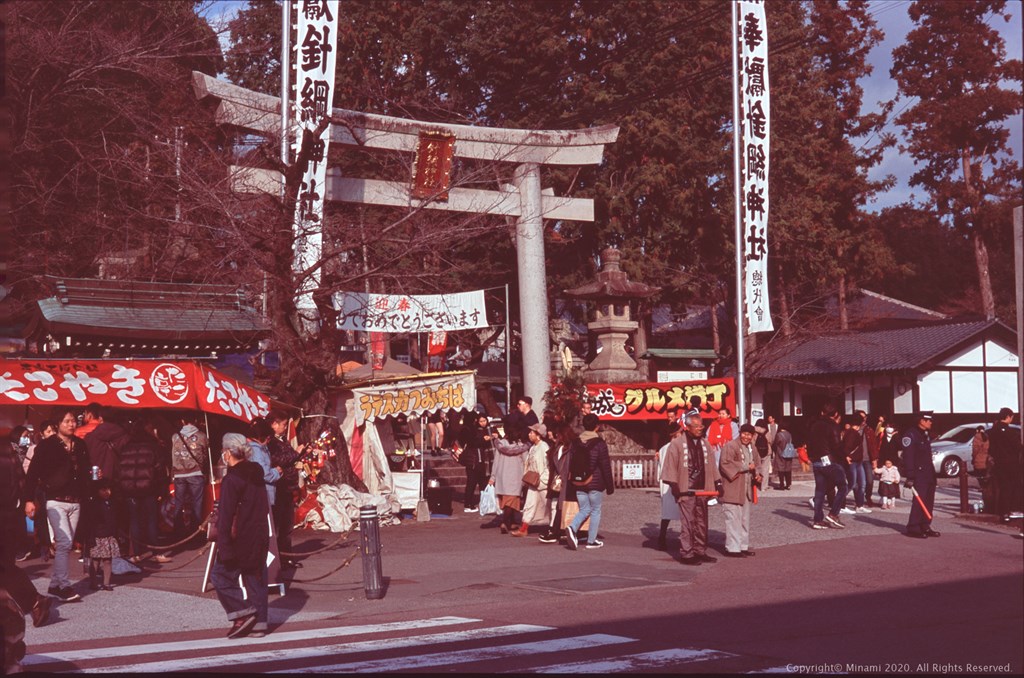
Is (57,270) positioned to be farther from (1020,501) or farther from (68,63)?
(1020,501)

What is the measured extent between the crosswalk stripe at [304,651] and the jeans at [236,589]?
753 mm

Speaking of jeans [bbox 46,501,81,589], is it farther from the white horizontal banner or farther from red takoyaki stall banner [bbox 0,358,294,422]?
the white horizontal banner

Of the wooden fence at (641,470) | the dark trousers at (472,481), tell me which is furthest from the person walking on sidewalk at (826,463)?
the wooden fence at (641,470)

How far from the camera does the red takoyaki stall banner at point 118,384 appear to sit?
628 inches

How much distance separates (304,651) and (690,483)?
722cm

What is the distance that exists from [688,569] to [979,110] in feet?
23.3

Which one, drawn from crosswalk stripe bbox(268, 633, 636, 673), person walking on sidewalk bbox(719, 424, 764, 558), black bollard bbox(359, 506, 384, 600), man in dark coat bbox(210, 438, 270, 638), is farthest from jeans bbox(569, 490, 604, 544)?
man in dark coat bbox(210, 438, 270, 638)

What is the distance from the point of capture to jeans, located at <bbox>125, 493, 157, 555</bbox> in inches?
592

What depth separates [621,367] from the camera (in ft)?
97.7

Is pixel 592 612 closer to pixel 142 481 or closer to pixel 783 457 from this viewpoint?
pixel 142 481

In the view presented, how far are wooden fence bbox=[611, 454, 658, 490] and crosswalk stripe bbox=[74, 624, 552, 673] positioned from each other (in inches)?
632

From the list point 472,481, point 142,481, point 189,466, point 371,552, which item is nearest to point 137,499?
point 142,481

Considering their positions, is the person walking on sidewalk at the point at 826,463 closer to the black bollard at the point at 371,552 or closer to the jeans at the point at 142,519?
the black bollard at the point at 371,552

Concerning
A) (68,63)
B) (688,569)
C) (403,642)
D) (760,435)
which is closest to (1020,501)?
(760,435)
